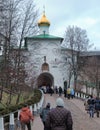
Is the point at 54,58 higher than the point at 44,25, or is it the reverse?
the point at 44,25

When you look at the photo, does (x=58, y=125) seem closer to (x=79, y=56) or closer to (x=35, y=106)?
(x=35, y=106)

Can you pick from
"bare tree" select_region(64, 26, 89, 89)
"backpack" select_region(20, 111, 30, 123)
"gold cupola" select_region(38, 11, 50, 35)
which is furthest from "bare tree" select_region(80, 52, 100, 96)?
"backpack" select_region(20, 111, 30, 123)

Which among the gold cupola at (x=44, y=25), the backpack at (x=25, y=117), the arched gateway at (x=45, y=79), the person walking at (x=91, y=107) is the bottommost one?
the arched gateway at (x=45, y=79)

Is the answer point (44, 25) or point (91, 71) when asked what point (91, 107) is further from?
point (44, 25)

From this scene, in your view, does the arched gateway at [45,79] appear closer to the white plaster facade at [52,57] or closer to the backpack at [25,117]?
the white plaster facade at [52,57]

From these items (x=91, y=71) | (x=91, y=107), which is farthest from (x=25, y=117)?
(x=91, y=71)

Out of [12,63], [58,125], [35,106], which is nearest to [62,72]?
[12,63]

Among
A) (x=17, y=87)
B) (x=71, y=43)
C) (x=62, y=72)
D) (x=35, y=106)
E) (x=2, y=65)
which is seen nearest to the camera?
(x=35, y=106)

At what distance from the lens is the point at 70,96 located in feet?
147

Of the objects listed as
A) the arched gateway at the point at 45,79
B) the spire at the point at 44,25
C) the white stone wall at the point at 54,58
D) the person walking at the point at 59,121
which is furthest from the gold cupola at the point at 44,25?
the person walking at the point at 59,121

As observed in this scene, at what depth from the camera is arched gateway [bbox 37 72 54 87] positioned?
71162mm

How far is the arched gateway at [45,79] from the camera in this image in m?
71.2

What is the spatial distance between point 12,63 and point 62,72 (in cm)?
3945

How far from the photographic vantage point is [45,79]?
73.9m
